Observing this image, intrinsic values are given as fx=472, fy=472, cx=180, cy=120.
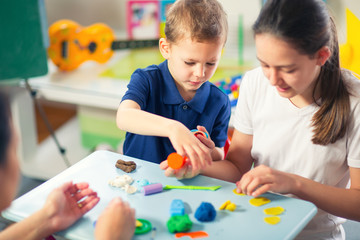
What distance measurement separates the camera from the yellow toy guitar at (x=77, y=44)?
2.17 m

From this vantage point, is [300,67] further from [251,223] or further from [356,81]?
[251,223]

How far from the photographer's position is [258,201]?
3.16 feet

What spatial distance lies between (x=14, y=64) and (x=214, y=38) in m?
1.08

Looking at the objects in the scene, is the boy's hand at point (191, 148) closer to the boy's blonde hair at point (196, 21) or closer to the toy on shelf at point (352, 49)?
the boy's blonde hair at point (196, 21)

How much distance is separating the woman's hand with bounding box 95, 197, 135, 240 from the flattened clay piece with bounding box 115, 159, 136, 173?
0.59 feet

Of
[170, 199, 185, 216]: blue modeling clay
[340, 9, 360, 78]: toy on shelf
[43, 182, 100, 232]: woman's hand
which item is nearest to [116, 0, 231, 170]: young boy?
[170, 199, 185, 216]: blue modeling clay

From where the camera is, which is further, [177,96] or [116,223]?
[177,96]

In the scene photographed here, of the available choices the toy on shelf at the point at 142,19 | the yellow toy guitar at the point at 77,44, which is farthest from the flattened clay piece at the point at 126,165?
the toy on shelf at the point at 142,19

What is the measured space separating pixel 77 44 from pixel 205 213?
1493mm

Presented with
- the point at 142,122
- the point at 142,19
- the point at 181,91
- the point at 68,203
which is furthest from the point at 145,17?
the point at 68,203

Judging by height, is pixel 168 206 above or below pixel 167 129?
below

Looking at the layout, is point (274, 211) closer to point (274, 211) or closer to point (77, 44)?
point (274, 211)

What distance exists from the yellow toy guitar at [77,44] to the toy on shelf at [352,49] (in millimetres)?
1127

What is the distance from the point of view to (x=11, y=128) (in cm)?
74
